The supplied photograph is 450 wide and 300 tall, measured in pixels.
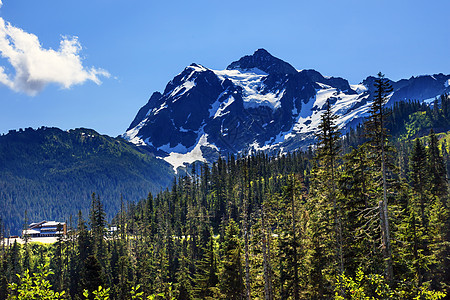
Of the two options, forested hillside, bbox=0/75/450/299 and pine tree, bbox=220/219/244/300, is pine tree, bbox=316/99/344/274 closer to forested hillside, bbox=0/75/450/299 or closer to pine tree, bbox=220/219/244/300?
forested hillside, bbox=0/75/450/299

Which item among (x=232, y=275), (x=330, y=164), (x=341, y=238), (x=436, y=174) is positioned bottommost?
(x=232, y=275)

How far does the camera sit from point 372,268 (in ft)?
78.8

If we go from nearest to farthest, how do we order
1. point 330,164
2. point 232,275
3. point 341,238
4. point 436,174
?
point 341,238
point 330,164
point 232,275
point 436,174

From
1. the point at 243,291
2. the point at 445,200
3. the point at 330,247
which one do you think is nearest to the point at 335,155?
the point at 330,247

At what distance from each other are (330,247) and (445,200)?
152 ft

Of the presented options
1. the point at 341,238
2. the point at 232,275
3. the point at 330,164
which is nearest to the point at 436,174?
the point at 330,164

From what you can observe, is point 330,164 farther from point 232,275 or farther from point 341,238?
point 232,275

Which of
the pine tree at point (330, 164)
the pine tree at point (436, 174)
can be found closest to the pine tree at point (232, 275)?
the pine tree at point (330, 164)

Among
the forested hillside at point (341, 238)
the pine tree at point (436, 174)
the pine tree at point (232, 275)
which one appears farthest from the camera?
the pine tree at point (436, 174)

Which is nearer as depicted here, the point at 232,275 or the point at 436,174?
the point at 232,275

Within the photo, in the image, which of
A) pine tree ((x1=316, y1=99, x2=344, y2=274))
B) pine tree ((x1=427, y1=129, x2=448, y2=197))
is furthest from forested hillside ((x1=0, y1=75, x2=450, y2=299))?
pine tree ((x1=427, y1=129, x2=448, y2=197))

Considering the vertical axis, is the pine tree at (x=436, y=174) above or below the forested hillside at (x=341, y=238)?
above

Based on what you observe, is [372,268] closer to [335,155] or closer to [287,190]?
[335,155]

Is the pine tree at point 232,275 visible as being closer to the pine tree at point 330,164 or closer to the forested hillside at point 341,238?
the forested hillside at point 341,238
